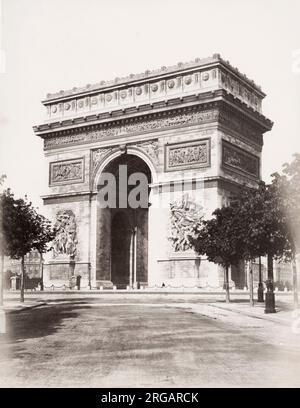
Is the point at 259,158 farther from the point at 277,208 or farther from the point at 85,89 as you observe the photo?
the point at 277,208

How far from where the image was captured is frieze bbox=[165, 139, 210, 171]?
120 feet

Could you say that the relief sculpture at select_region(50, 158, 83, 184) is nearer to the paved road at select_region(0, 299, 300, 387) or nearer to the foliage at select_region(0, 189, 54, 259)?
the foliage at select_region(0, 189, 54, 259)

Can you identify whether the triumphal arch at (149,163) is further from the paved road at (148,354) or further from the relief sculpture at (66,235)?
the paved road at (148,354)

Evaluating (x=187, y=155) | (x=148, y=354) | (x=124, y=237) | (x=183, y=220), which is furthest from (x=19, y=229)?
(x=124, y=237)

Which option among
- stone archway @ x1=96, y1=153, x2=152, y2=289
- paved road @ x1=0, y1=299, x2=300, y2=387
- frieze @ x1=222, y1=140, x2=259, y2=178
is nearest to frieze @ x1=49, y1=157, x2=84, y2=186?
stone archway @ x1=96, y1=153, x2=152, y2=289

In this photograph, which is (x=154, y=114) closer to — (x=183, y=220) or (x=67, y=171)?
(x=183, y=220)

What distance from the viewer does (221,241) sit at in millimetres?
28594

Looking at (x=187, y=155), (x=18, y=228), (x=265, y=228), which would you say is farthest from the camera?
(x=187, y=155)

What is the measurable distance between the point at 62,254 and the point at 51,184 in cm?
536

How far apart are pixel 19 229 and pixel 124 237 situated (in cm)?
2141

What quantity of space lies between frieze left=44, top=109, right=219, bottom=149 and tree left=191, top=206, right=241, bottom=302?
28.2 feet

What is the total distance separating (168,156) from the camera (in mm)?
38250
